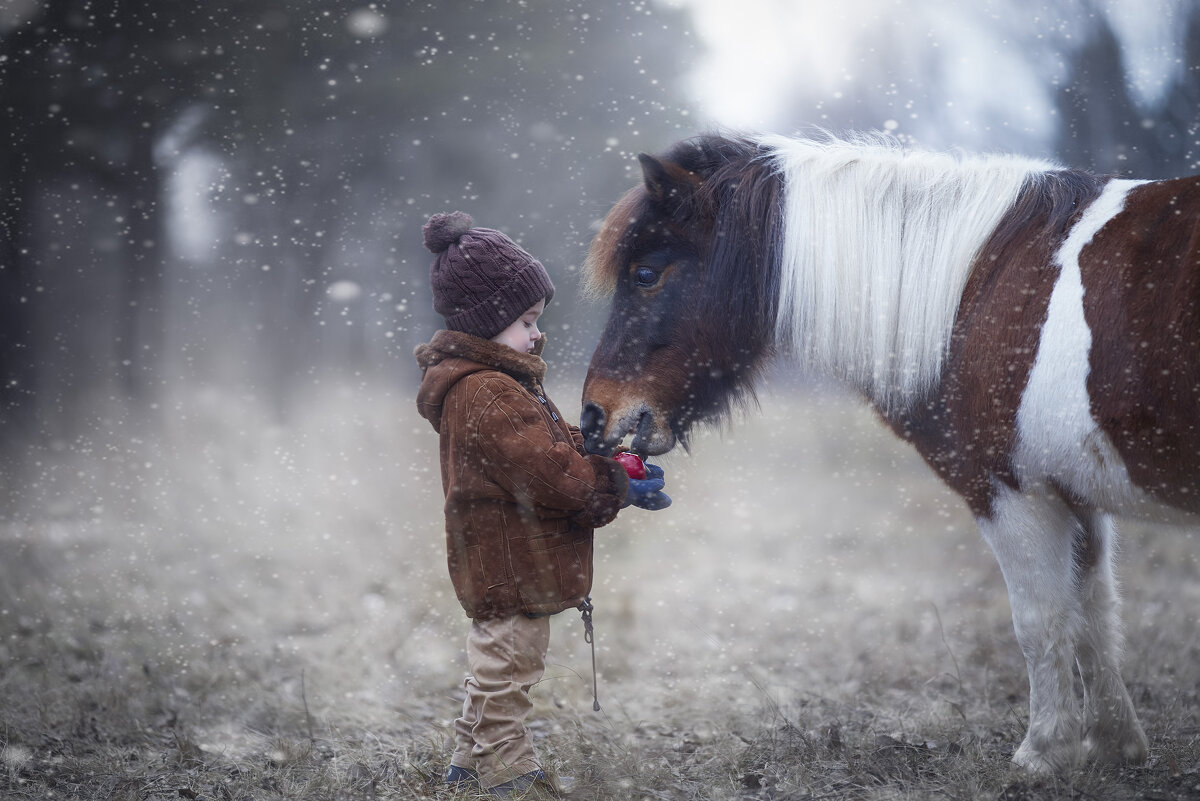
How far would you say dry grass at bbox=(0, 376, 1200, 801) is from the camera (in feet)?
7.81

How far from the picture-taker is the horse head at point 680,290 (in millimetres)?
2191

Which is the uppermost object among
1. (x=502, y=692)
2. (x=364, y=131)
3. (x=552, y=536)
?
(x=364, y=131)

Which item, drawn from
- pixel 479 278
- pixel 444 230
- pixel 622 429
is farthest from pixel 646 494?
Result: pixel 444 230

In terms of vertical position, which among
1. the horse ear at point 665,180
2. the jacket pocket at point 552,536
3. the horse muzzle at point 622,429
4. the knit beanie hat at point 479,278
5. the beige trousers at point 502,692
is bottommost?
the beige trousers at point 502,692

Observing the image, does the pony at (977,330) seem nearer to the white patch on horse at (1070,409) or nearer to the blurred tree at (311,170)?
the white patch on horse at (1070,409)

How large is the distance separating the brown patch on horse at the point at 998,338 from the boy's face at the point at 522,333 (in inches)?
41.2

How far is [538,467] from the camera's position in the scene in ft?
6.32

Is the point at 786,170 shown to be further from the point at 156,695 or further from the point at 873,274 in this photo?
the point at 156,695

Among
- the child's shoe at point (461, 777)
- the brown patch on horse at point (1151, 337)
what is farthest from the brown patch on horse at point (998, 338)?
the child's shoe at point (461, 777)

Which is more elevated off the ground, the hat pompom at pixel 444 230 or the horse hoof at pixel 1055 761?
the hat pompom at pixel 444 230

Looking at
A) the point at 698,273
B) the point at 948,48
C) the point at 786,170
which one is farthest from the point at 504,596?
the point at 948,48

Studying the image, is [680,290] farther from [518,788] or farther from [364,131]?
[364,131]

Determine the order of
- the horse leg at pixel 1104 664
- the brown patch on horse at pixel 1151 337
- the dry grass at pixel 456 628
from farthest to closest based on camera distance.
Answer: the dry grass at pixel 456 628 → the horse leg at pixel 1104 664 → the brown patch on horse at pixel 1151 337

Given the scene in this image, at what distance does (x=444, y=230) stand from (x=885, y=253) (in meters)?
1.17
